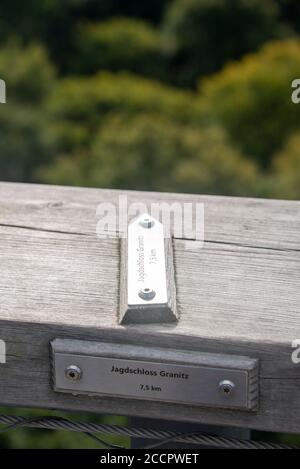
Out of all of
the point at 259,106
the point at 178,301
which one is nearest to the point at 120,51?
the point at 259,106

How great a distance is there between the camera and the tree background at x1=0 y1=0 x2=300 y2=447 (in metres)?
4.94

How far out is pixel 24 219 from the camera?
85 cm

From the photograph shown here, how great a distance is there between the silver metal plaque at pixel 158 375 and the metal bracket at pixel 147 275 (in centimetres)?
3

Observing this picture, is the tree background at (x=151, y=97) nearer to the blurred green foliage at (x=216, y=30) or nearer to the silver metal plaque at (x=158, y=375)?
the blurred green foliage at (x=216, y=30)

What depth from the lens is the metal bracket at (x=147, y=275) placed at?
0.69 meters

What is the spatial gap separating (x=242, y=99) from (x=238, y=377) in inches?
218

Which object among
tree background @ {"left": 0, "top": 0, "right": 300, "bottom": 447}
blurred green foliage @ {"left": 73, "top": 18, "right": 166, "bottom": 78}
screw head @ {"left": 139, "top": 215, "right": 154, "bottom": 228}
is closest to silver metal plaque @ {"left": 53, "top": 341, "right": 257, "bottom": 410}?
screw head @ {"left": 139, "top": 215, "right": 154, "bottom": 228}

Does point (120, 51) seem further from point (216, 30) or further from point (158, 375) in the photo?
point (158, 375)

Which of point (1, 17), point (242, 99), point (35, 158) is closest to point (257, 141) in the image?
point (242, 99)

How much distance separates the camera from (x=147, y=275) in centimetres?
73

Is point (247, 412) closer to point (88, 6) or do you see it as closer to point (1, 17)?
point (1, 17)

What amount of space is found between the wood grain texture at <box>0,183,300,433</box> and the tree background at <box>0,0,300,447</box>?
196 centimetres

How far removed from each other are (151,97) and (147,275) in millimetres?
5634

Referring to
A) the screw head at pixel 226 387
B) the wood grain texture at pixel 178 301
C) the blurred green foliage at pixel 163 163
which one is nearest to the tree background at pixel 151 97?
the blurred green foliage at pixel 163 163
